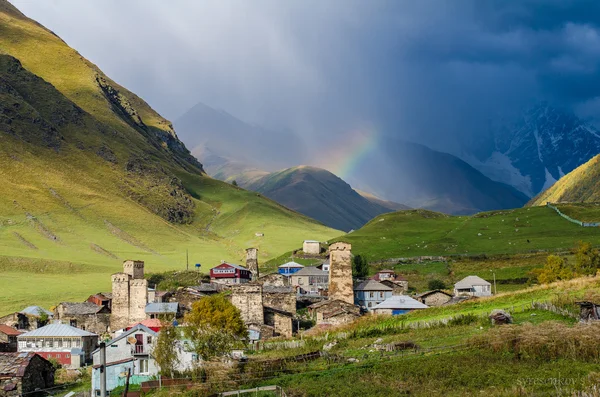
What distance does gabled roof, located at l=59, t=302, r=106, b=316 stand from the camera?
3450 inches

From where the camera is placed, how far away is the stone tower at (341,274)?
85.7 metres

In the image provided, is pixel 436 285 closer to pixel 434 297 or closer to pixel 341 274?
pixel 434 297

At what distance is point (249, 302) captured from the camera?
250 feet

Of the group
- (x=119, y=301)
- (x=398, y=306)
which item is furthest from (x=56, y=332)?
(x=398, y=306)

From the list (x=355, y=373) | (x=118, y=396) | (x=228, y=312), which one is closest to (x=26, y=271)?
(x=228, y=312)

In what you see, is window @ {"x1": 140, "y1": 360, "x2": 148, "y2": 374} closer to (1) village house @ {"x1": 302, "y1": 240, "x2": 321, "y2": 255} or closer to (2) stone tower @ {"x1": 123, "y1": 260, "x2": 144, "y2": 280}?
(2) stone tower @ {"x1": 123, "y1": 260, "x2": 144, "y2": 280}

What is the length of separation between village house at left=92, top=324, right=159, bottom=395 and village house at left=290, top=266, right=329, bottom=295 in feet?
151

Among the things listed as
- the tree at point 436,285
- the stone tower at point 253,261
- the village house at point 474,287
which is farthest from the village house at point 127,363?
the stone tower at point 253,261

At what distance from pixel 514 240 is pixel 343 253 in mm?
68487

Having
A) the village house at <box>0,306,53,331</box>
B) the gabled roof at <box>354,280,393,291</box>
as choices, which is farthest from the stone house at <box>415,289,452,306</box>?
the village house at <box>0,306,53,331</box>

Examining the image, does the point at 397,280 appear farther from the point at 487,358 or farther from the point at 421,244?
→ the point at 487,358

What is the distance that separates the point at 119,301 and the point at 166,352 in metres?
40.2

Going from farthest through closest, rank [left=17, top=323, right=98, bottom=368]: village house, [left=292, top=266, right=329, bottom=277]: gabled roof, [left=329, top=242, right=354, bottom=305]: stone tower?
[left=292, top=266, right=329, bottom=277]: gabled roof, [left=329, top=242, right=354, bottom=305]: stone tower, [left=17, top=323, right=98, bottom=368]: village house

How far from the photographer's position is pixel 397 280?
110m
